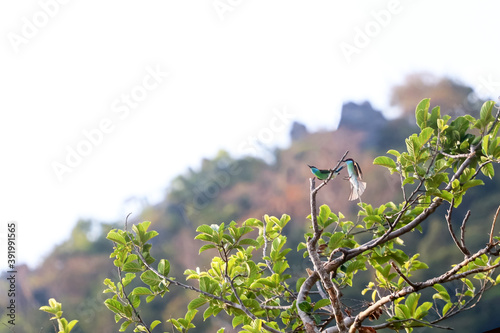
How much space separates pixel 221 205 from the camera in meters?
4.09

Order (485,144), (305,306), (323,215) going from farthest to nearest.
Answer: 1. (323,215)
2. (305,306)
3. (485,144)

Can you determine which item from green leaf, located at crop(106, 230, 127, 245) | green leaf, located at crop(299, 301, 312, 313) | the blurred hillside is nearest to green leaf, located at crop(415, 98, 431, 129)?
green leaf, located at crop(299, 301, 312, 313)

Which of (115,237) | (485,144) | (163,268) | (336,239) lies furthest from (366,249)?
(115,237)

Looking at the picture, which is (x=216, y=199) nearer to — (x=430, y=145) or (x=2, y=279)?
(x=2, y=279)

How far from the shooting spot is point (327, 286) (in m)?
1.21

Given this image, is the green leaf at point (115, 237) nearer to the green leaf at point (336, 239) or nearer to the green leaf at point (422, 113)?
the green leaf at point (336, 239)

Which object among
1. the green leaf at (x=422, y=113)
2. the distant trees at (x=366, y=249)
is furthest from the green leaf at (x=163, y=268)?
the green leaf at (x=422, y=113)

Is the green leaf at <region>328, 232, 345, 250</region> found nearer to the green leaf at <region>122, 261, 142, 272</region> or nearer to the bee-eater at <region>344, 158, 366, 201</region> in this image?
the bee-eater at <region>344, 158, 366, 201</region>

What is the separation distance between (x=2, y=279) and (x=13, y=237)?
1029 mm

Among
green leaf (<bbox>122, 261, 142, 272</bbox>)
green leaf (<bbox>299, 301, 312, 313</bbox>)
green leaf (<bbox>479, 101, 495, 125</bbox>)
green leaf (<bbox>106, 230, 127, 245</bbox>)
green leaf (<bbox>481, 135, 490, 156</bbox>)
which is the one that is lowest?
green leaf (<bbox>299, 301, 312, 313</bbox>)

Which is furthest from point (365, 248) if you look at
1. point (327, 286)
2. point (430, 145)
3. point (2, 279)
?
point (2, 279)

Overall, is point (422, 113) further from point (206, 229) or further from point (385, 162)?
point (206, 229)

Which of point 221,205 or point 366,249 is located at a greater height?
point 221,205

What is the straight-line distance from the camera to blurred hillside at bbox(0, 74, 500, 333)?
3.84 meters
